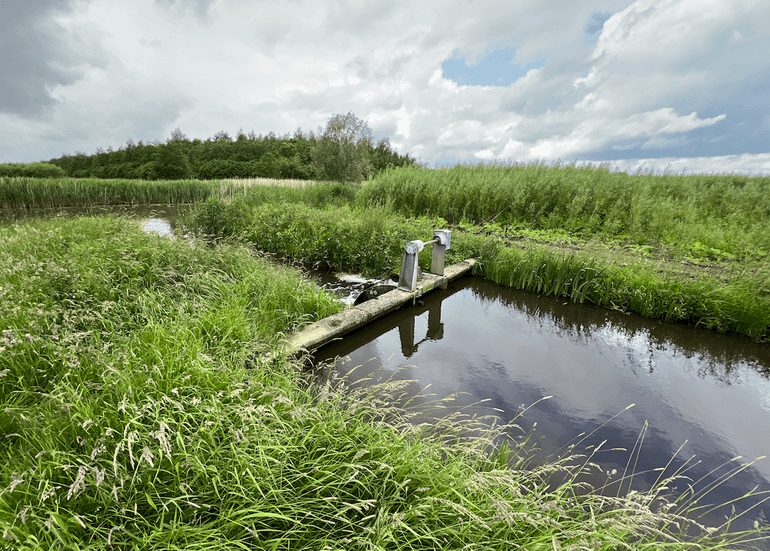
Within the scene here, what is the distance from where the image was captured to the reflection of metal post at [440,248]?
16.4ft

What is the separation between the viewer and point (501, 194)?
856 cm

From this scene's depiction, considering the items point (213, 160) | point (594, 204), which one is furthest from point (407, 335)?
point (213, 160)

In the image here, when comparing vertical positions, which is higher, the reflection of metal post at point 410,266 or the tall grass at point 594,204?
the tall grass at point 594,204

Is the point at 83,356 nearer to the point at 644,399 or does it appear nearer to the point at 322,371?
the point at 322,371

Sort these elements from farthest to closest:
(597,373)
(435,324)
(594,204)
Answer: (594,204) → (435,324) → (597,373)

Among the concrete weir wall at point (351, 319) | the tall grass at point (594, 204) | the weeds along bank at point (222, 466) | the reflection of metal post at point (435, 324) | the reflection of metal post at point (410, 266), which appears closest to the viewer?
the weeds along bank at point (222, 466)

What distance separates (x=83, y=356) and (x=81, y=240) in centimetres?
356

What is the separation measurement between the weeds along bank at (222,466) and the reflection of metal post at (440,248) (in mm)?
3165

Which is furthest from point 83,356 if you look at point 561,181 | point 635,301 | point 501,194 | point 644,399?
point 561,181

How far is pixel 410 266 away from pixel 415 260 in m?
0.12

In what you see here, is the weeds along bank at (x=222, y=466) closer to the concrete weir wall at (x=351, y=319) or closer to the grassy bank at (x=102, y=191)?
the concrete weir wall at (x=351, y=319)

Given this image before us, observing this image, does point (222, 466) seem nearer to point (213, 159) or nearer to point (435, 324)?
point (435, 324)

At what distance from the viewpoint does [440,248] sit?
16.6 ft

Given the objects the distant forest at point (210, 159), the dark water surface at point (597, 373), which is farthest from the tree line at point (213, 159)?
the dark water surface at point (597, 373)
